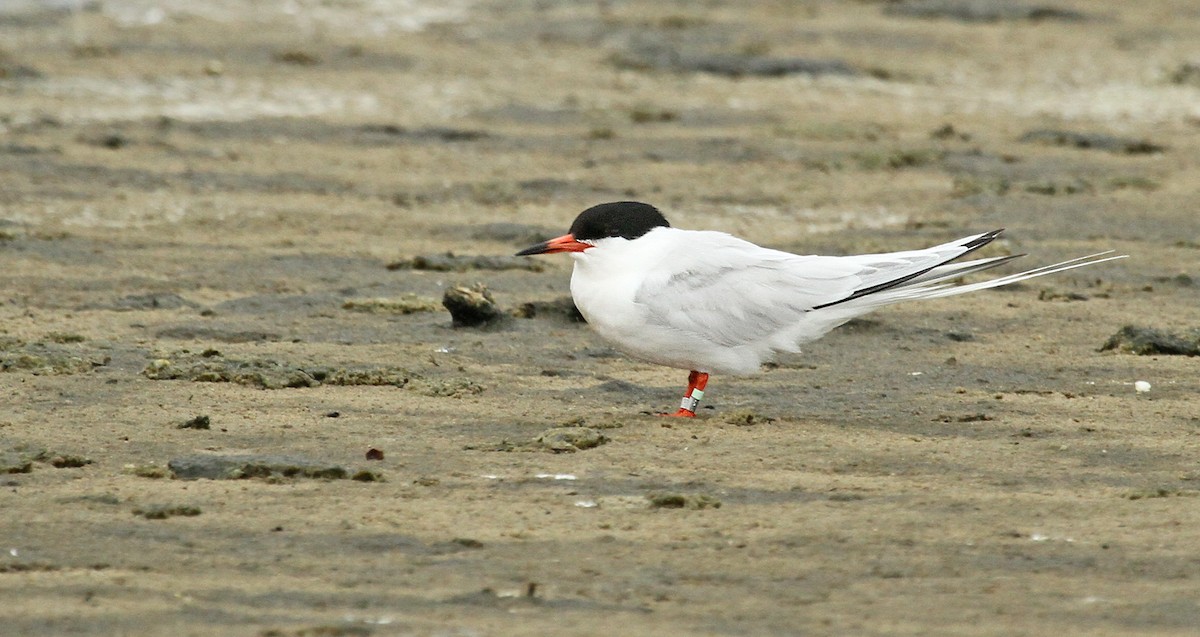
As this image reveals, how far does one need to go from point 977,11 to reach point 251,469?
423 inches

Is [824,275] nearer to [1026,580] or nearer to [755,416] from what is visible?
[755,416]

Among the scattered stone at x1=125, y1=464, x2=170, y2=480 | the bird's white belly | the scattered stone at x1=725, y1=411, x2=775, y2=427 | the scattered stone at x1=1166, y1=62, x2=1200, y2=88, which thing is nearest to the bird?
the bird's white belly

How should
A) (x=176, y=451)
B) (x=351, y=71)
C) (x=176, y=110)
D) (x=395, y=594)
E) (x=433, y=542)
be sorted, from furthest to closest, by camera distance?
(x=351, y=71) → (x=176, y=110) → (x=176, y=451) → (x=433, y=542) → (x=395, y=594)

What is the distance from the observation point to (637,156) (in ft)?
31.0

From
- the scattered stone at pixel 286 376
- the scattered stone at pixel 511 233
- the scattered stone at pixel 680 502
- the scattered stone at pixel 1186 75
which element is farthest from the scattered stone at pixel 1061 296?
the scattered stone at pixel 1186 75

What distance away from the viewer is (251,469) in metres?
4.31

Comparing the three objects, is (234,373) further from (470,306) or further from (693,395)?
(693,395)

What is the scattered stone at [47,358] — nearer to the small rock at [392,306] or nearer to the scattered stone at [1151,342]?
the small rock at [392,306]

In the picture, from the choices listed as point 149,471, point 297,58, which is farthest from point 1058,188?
point 149,471

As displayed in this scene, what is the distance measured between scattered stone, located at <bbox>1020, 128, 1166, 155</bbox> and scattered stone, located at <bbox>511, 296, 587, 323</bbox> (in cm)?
444

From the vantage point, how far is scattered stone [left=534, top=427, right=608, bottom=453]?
4.63 m

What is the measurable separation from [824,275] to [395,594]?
2133mm

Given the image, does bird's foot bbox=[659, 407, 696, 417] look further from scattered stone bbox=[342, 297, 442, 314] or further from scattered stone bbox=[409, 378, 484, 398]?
scattered stone bbox=[342, 297, 442, 314]

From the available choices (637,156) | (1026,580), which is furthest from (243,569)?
(637,156)
